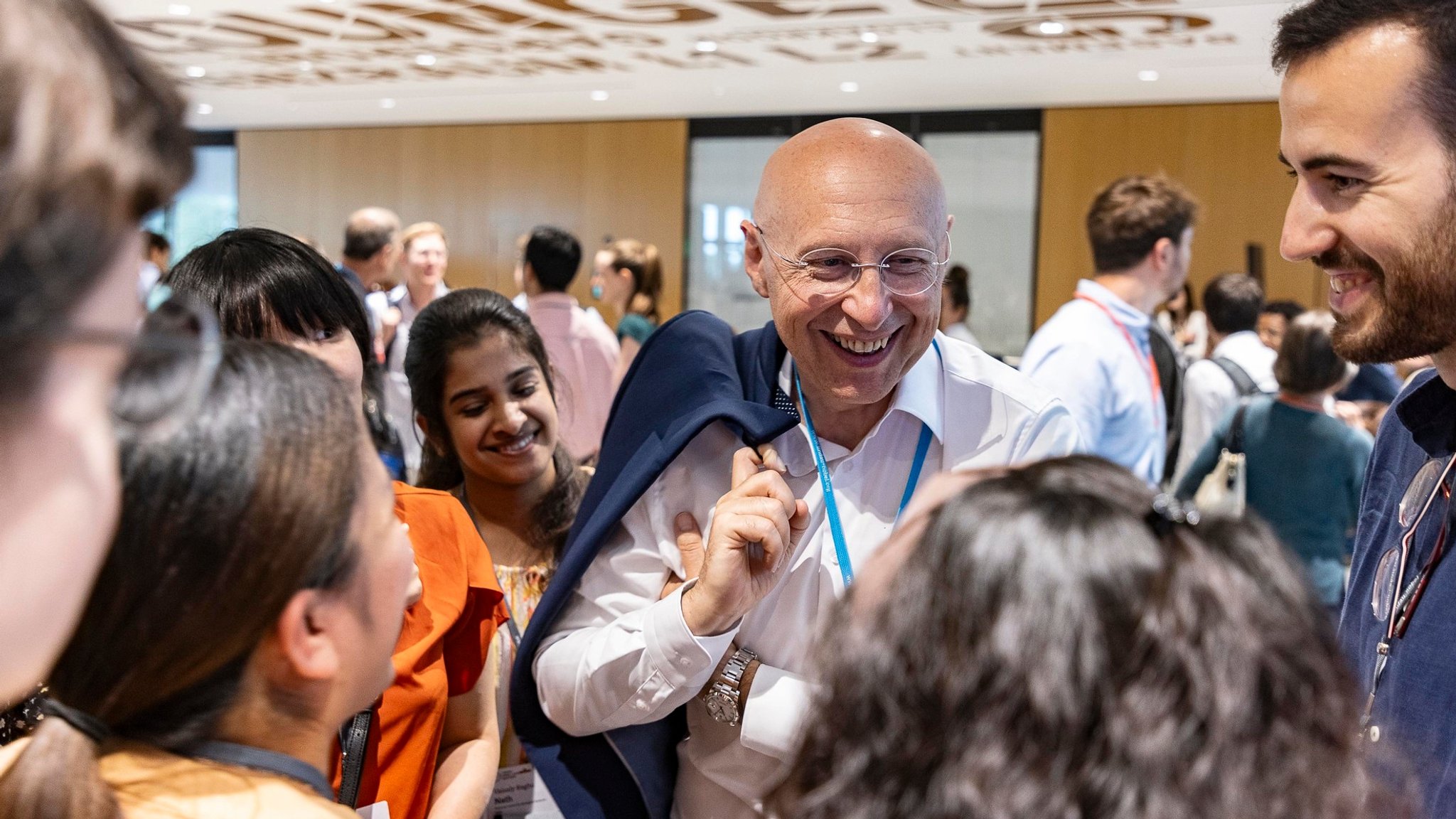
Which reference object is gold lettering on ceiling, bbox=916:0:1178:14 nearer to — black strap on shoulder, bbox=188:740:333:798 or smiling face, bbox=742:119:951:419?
smiling face, bbox=742:119:951:419

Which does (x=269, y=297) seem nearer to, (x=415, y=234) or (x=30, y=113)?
(x=30, y=113)

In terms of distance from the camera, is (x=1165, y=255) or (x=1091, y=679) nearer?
(x=1091, y=679)

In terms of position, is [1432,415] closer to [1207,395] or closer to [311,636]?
[311,636]

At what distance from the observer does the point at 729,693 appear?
1521 millimetres

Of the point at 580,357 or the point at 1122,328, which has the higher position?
the point at 1122,328

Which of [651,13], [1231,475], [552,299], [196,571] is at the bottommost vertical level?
[1231,475]

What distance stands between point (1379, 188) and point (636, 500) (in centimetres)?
99

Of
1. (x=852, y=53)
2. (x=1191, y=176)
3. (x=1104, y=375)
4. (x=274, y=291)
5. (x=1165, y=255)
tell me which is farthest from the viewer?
(x=1191, y=176)

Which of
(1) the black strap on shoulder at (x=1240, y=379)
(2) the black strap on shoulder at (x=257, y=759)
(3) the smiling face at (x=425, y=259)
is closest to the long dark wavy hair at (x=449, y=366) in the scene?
(2) the black strap on shoulder at (x=257, y=759)

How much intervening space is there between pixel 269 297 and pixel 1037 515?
1.11 meters

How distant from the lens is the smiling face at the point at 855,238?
155cm

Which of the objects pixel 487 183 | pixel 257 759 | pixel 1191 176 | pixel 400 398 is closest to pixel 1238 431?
pixel 400 398

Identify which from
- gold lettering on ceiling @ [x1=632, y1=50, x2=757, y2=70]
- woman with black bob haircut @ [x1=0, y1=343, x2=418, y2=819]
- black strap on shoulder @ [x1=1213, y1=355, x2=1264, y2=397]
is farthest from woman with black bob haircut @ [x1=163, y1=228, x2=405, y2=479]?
gold lettering on ceiling @ [x1=632, y1=50, x2=757, y2=70]

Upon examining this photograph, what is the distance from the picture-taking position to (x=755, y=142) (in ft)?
40.8
